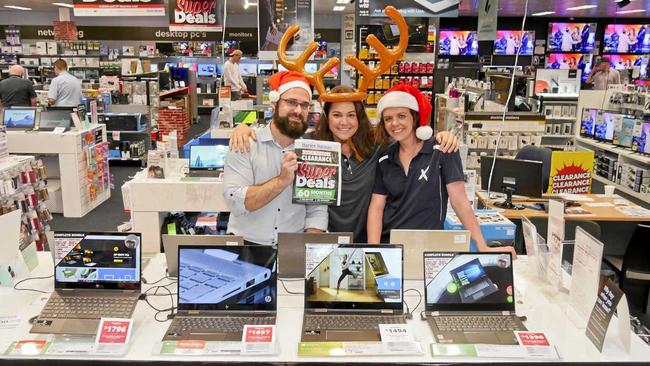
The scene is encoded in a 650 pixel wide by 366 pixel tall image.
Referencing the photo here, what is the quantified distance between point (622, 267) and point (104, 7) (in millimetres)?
7368

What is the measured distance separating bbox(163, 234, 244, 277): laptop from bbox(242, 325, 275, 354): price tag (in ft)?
1.36

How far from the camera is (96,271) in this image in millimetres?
2541

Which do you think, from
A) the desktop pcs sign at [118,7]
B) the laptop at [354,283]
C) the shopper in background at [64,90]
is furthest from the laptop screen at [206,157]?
the shopper in background at [64,90]

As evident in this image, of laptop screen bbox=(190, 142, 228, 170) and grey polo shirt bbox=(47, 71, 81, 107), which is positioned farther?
grey polo shirt bbox=(47, 71, 81, 107)

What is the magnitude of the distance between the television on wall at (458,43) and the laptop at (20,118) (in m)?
14.2

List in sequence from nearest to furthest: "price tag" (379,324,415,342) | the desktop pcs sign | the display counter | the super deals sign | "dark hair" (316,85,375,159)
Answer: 1. the display counter
2. "price tag" (379,324,415,342)
3. "dark hair" (316,85,375,159)
4. the desktop pcs sign
5. the super deals sign

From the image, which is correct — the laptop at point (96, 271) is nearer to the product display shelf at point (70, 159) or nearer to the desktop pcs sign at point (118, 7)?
the product display shelf at point (70, 159)

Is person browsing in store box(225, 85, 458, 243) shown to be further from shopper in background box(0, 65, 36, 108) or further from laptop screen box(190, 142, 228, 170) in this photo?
shopper in background box(0, 65, 36, 108)

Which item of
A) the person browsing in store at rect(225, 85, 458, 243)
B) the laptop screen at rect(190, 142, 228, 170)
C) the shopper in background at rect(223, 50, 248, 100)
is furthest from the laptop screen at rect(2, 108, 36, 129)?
the person browsing in store at rect(225, 85, 458, 243)

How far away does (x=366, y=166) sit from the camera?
3.12m

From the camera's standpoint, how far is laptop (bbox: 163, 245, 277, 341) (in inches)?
95.2

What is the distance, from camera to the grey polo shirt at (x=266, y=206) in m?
2.91

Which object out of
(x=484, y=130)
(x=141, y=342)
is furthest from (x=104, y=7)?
(x=141, y=342)

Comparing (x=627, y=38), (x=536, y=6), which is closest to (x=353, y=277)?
(x=536, y=6)
